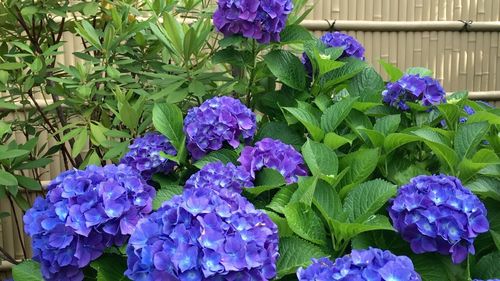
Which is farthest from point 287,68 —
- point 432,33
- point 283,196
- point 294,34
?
point 432,33

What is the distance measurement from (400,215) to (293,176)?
22cm

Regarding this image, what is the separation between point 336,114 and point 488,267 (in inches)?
15.5

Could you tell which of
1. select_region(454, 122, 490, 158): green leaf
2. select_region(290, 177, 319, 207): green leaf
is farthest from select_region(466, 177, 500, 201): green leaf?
select_region(290, 177, 319, 207): green leaf

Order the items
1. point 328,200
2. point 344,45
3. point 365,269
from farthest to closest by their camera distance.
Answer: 1. point 344,45
2. point 328,200
3. point 365,269

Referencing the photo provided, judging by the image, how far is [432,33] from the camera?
3.10m

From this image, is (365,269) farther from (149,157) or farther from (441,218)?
(149,157)

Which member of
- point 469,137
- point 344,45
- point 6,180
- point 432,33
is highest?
point 344,45

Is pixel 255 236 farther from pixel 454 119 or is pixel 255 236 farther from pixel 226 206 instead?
pixel 454 119

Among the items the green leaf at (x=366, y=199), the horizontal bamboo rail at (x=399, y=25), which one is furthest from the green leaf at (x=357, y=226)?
the horizontal bamboo rail at (x=399, y=25)

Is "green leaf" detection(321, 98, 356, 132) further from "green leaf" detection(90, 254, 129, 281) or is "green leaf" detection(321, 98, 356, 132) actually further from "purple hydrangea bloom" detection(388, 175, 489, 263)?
"green leaf" detection(90, 254, 129, 281)

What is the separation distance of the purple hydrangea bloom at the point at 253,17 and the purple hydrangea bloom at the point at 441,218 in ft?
1.65

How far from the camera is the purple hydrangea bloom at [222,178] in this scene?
90 centimetres

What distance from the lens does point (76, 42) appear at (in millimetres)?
2301

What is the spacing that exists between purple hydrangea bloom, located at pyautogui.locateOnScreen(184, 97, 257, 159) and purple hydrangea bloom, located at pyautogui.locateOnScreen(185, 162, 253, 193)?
0.43ft
